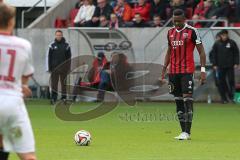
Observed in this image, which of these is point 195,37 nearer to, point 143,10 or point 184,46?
point 184,46

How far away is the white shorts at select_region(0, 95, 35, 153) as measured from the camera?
8711 mm

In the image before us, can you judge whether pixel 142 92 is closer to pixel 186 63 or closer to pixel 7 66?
pixel 186 63

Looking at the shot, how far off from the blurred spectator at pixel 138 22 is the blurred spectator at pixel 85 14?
67.0 inches

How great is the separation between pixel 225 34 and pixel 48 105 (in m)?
6.00

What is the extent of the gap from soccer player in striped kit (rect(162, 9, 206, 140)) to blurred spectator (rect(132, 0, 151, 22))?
13178 mm

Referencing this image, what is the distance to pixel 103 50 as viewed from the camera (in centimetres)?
2886

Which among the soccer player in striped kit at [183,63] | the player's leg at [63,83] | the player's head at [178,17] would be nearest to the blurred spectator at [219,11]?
the player's leg at [63,83]

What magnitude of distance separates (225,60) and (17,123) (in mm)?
18970

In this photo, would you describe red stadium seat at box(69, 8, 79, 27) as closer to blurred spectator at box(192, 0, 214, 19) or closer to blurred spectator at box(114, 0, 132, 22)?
blurred spectator at box(114, 0, 132, 22)

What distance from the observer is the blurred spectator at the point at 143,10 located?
96.4 ft

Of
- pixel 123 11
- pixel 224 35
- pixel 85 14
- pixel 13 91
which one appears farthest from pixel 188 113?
pixel 85 14

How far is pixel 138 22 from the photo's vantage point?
29.1 meters

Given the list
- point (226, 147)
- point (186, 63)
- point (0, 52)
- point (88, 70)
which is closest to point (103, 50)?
point (88, 70)

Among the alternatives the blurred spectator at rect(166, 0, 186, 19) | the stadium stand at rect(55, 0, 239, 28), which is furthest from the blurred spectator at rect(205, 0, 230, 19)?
the blurred spectator at rect(166, 0, 186, 19)
